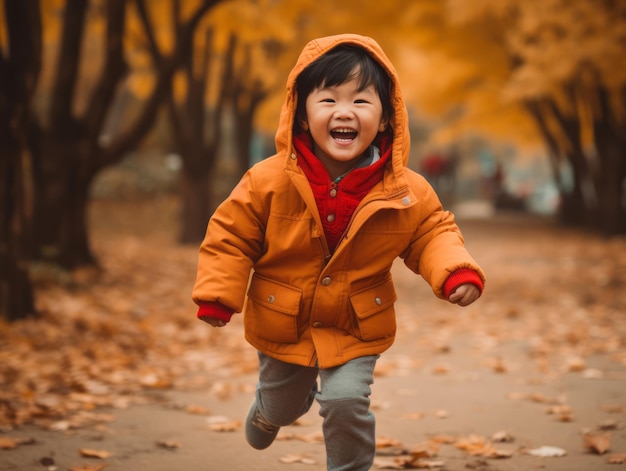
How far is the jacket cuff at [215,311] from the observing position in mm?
3117


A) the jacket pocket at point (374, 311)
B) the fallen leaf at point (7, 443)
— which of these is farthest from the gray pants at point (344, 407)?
the fallen leaf at point (7, 443)

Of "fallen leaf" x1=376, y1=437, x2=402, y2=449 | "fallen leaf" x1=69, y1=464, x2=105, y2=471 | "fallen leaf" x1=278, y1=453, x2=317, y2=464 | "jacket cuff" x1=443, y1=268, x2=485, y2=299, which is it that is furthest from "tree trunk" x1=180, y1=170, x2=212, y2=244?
"jacket cuff" x1=443, y1=268, x2=485, y2=299

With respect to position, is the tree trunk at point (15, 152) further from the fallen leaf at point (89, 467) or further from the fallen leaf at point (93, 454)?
the fallen leaf at point (89, 467)

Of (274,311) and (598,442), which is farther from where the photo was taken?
(598,442)

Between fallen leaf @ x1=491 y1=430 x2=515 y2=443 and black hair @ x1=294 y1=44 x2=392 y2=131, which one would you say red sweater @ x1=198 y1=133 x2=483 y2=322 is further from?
fallen leaf @ x1=491 y1=430 x2=515 y2=443

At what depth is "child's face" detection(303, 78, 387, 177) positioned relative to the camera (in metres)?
3.17

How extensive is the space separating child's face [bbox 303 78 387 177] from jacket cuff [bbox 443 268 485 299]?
0.60 metres

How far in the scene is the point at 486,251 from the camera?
17.9 meters

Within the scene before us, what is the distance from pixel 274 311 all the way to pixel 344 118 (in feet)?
2.57

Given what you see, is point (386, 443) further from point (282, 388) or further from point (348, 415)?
point (348, 415)

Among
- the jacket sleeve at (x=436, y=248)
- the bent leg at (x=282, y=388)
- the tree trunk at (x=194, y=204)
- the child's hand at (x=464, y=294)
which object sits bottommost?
the bent leg at (x=282, y=388)

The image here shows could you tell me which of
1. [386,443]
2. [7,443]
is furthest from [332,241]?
[7,443]

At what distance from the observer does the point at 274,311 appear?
3.21 meters

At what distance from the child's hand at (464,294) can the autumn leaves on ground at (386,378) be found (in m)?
1.22
